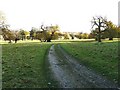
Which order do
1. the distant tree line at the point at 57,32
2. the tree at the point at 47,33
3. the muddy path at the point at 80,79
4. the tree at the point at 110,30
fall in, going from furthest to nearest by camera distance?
the tree at the point at 47,33, the tree at the point at 110,30, the distant tree line at the point at 57,32, the muddy path at the point at 80,79

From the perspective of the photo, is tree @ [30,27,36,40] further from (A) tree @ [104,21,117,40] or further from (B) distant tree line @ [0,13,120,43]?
(A) tree @ [104,21,117,40]

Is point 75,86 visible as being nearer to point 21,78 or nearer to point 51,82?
point 51,82

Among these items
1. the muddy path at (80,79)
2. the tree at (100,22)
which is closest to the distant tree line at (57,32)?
the tree at (100,22)

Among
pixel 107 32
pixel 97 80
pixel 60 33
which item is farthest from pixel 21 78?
pixel 60 33

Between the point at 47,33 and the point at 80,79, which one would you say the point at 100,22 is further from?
the point at 80,79

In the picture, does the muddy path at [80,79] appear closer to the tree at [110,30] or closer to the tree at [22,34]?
the tree at [110,30]

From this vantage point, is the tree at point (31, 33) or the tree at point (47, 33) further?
the tree at point (31, 33)

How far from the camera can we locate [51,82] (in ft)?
43.1

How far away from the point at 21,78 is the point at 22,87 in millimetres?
2151

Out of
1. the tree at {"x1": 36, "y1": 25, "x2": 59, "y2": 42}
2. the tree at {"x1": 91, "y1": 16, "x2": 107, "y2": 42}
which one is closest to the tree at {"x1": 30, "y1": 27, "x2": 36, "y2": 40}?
the tree at {"x1": 36, "y1": 25, "x2": 59, "y2": 42}

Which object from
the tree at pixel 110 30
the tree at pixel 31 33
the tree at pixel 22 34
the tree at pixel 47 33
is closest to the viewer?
the tree at pixel 110 30

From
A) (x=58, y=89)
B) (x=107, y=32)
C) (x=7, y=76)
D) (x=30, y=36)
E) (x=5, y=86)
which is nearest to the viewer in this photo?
(x=58, y=89)

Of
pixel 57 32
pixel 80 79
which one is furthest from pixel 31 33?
pixel 80 79

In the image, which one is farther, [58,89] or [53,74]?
[53,74]
